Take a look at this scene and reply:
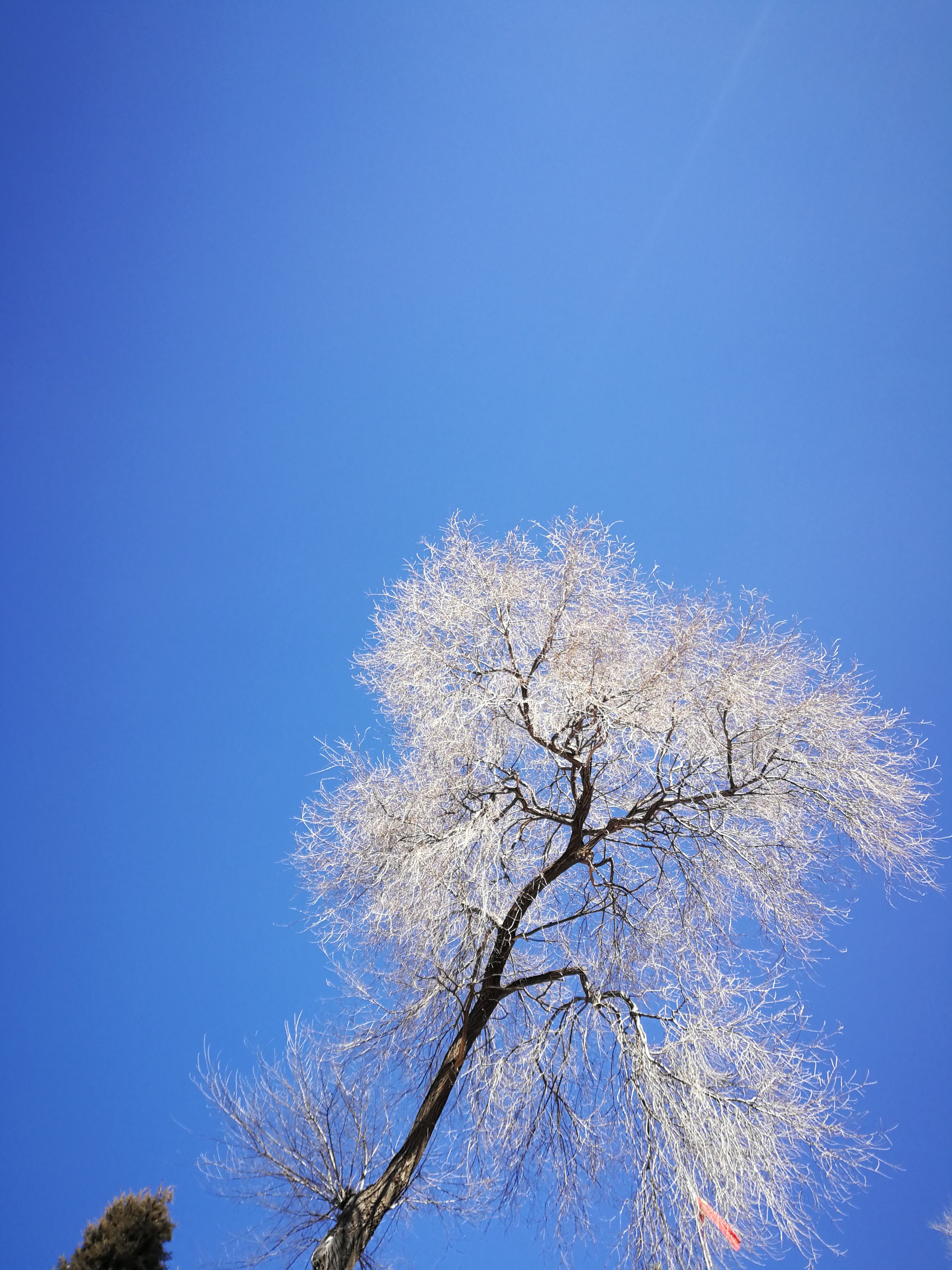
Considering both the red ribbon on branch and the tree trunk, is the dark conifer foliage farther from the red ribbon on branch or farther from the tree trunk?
the red ribbon on branch

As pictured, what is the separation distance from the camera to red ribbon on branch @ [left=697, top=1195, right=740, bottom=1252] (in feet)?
15.4

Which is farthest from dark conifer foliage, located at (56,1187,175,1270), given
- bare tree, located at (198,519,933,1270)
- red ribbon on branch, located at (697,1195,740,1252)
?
red ribbon on branch, located at (697,1195,740,1252)

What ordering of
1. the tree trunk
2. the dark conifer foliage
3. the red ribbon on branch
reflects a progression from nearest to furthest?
the red ribbon on branch, the tree trunk, the dark conifer foliage

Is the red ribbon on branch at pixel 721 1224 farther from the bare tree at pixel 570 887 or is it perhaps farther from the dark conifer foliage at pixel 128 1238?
the dark conifer foliage at pixel 128 1238

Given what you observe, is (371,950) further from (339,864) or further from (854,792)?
(854,792)

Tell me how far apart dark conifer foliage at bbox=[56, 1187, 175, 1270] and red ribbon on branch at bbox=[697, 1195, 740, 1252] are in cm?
433

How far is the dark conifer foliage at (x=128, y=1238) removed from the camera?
6.32m

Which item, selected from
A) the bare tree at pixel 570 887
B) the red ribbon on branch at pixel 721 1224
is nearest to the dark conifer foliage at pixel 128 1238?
the bare tree at pixel 570 887

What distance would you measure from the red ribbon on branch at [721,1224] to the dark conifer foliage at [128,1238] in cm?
433

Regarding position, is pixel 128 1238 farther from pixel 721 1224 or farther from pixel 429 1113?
pixel 721 1224

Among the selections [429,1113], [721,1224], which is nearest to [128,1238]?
[429,1113]

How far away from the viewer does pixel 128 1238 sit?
645 cm

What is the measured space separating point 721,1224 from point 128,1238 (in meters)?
4.45

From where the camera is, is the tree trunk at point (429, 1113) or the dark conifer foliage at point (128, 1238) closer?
the tree trunk at point (429, 1113)
